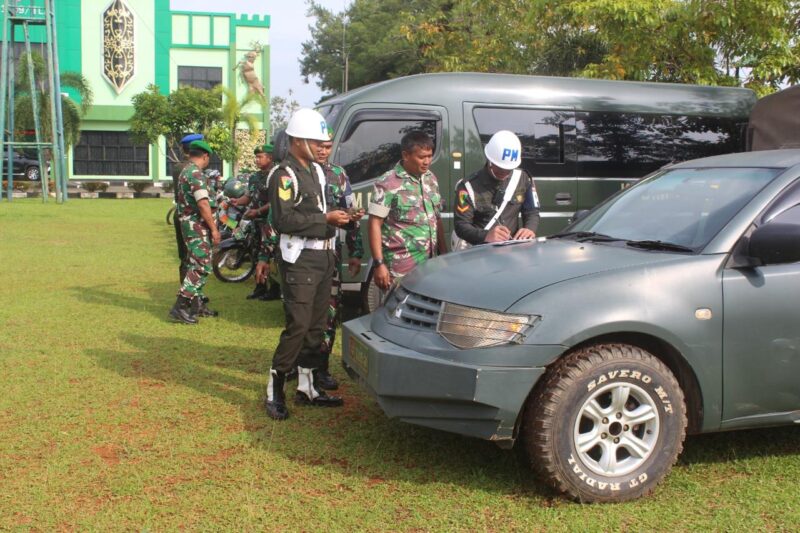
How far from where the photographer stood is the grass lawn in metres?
3.75

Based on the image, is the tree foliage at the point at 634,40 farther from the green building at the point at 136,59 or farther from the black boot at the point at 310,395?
the green building at the point at 136,59

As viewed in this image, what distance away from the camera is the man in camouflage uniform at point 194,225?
26.3ft

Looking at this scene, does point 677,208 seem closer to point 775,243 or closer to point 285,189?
point 775,243

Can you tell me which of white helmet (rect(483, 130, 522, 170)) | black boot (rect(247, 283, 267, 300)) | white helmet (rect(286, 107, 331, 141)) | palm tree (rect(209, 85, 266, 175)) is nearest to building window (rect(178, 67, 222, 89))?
palm tree (rect(209, 85, 266, 175))

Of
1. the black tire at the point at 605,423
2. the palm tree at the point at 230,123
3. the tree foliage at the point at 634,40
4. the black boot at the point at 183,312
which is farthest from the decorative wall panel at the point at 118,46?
the black tire at the point at 605,423

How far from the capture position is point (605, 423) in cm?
383

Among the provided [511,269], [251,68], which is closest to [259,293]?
[511,269]

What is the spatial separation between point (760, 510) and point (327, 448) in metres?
2.20

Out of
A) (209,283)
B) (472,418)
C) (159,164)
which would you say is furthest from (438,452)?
(159,164)

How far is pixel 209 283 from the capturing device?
11.1 meters

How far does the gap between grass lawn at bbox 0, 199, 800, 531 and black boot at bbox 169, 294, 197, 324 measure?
90cm

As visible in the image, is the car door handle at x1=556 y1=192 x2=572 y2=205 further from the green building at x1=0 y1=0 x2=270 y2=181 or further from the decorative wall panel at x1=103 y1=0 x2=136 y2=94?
the decorative wall panel at x1=103 y1=0 x2=136 y2=94

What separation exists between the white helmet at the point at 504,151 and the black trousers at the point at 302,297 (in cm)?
132

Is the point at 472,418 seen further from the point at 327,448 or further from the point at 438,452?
the point at 327,448
